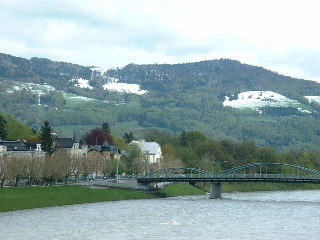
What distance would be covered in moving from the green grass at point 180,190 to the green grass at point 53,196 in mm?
12867

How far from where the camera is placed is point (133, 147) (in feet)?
648

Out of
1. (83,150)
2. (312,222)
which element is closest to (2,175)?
(312,222)

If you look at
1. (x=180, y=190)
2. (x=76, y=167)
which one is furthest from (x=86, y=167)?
(x=180, y=190)

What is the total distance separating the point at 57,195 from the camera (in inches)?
4631

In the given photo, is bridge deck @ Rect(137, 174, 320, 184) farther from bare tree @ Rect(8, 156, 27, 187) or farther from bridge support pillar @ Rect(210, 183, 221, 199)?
bare tree @ Rect(8, 156, 27, 187)

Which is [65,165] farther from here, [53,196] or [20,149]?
[20,149]

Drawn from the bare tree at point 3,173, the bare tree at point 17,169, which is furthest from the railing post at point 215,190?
the bare tree at point 3,173

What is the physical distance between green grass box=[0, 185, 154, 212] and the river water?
295cm

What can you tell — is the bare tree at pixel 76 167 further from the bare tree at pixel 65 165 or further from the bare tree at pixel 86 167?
the bare tree at pixel 86 167

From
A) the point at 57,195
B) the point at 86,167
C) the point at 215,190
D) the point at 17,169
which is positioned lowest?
the point at 57,195

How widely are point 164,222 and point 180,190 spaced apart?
74.2m

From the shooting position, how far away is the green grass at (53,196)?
105188 mm

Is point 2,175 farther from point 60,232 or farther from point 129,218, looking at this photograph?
point 60,232

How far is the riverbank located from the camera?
10550 cm
